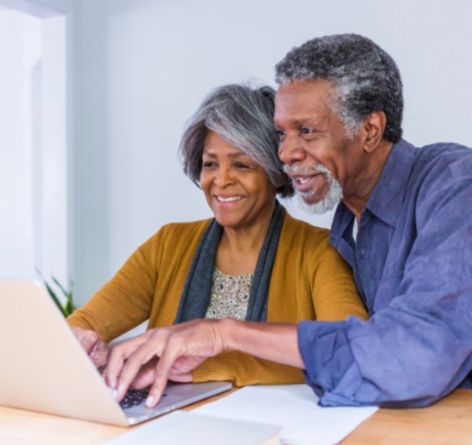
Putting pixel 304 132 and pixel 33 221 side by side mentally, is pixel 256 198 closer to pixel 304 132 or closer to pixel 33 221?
pixel 304 132

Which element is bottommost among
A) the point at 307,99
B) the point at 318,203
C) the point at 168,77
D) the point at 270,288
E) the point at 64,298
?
the point at 64,298

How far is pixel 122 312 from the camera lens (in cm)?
209

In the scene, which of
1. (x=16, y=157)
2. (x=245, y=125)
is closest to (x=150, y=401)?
(x=245, y=125)

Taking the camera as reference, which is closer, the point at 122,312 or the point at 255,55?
the point at 122,312

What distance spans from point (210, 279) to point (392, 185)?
57 cm

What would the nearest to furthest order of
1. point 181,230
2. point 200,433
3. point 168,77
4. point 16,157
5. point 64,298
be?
1. point 200,433
2. point 181,230
3. point 168,77
4. point 64,298
5. point 16,157

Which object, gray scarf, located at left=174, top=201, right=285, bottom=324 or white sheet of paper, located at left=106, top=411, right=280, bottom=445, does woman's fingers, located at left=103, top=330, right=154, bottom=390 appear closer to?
white sheet of paper, located at left=106, top=411, right=280, bottom=445

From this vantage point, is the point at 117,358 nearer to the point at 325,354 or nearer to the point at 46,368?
the point at 46,368

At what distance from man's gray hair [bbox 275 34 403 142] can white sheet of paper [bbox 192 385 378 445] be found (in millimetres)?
657

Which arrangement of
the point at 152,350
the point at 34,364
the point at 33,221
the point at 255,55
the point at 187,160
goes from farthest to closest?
1. the point at 33,221
2. the point at 255,55
3. the point at 187,160
4. the point at 152,350
5. the point at 34,364

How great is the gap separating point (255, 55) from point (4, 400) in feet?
6.72

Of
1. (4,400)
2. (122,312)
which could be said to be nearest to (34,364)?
(4,400)

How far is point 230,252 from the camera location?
7.11 ft

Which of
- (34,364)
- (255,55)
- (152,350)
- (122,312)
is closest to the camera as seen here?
(34,364)
